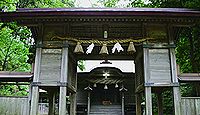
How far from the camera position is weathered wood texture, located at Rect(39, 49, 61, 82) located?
336 inches

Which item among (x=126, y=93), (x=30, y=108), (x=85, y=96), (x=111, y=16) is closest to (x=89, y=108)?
(x=85, y=96)

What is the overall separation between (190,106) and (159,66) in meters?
1.91

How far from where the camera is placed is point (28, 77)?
8547 mm

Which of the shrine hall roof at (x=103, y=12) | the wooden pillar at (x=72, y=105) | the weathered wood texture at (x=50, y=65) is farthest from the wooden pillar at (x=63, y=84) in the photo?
the wooden pillar at (x=72, y=105)

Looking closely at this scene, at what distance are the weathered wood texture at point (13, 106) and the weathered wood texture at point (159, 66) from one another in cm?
508

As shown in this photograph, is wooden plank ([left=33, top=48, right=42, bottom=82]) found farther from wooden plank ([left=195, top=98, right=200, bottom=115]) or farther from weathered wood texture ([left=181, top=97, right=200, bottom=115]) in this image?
wooden plank ([left=195, top=98, right=200, bottom=115])

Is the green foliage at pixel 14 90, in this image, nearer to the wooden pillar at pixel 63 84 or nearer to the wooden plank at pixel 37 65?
the wooden plank at pixel 37 65

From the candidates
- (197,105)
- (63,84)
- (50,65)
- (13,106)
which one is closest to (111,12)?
(50,65)

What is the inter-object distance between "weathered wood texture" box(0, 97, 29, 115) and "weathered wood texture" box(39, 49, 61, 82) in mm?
1137

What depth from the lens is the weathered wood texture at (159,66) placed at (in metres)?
8.48

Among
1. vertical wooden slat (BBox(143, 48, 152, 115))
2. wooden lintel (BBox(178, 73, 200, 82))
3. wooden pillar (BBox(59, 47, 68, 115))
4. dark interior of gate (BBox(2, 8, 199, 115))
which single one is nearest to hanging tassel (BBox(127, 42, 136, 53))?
dark interior of gate (BBox(2, 8, 199, 115))

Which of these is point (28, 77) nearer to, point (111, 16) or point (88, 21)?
point (88, 21)

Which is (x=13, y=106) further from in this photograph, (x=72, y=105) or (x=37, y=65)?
(x=72, y=105)

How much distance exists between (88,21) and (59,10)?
123 cm
